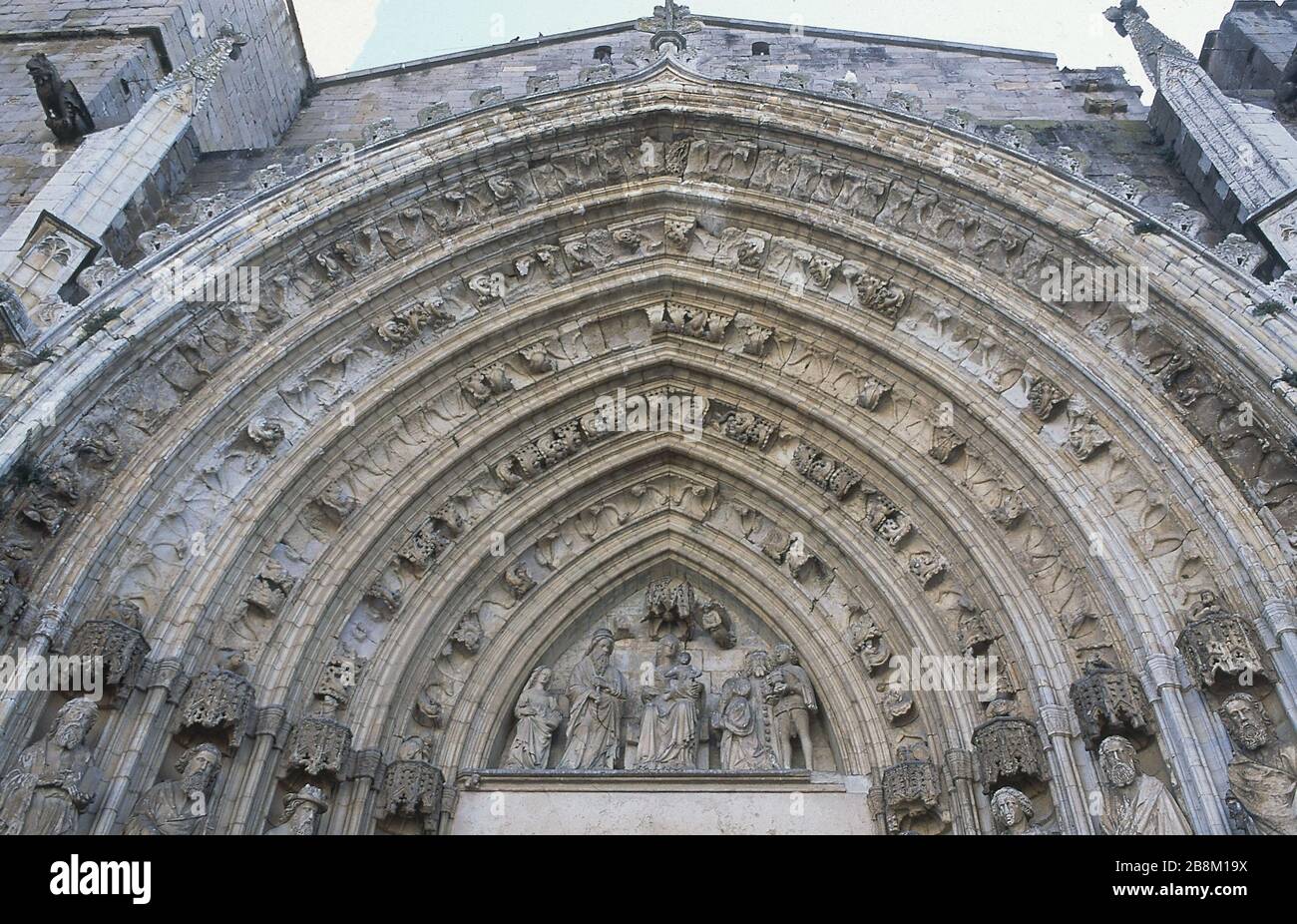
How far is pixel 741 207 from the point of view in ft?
31.0

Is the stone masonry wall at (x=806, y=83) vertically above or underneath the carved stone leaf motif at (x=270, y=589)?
above

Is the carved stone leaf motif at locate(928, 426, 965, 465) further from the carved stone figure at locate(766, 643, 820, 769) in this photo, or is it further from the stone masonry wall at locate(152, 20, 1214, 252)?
the stone masonry wall at locate(152, 20, 1214, 252)

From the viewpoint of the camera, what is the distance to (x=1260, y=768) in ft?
19.0

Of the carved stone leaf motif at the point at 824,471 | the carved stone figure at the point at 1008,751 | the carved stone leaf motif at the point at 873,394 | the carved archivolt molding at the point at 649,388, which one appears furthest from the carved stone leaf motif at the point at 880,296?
the carved stone figure at the point at 1008,751

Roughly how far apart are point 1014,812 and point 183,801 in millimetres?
4693

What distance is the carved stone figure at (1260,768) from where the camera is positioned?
5664 millimetres

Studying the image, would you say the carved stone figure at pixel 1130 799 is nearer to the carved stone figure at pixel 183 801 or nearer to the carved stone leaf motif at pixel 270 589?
the carved stone figure at pixel 183 801

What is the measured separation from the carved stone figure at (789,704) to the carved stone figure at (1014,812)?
5.32ft

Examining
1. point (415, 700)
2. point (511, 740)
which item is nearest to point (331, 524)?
point (415, 700)

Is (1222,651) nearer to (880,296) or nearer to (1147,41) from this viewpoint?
(880,296)

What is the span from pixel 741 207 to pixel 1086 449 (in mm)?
3513
